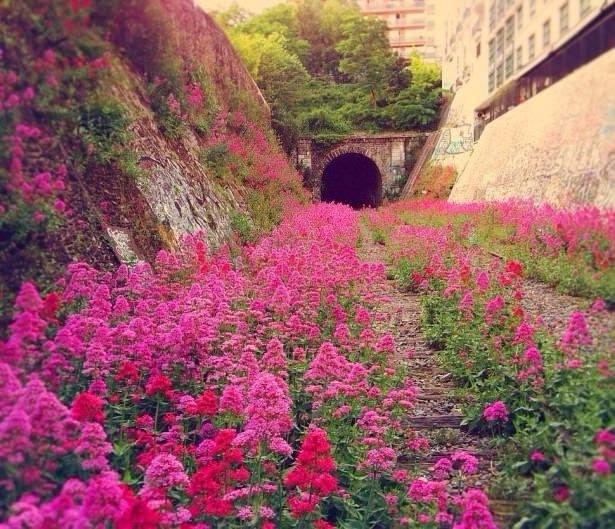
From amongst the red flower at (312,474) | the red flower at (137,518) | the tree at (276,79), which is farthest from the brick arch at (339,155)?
the red flower at (137,518)

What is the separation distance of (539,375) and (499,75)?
62.8ft

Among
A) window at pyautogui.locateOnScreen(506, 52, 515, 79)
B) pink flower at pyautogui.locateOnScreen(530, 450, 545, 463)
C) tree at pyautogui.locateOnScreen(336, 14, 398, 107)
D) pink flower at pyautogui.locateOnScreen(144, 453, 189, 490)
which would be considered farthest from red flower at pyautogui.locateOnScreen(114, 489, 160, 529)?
tree at pyautogui.locateOnScreen(336, 14, 398, 107)

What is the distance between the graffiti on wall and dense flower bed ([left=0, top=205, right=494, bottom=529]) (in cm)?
2260

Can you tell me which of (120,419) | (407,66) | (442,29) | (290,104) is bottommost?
(120,419)

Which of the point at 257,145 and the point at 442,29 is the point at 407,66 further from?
the point at 257,145

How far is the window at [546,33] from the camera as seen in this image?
43.8 ft

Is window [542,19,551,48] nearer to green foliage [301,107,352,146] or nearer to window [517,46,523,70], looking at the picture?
window [517,46,523,70]

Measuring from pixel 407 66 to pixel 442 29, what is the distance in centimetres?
1080

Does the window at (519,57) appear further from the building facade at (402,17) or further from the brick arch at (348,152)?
the building facade at (402,17)

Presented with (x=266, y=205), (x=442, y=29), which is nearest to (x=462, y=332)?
(x=266, y=205)

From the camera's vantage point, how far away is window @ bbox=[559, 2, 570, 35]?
11468mm

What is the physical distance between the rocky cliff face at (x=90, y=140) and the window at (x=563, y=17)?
711cm

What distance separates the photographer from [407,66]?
3528 centimetres

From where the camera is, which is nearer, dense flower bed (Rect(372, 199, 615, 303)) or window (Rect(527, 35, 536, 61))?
dense flower bed (Rect(372, 199, 615, 303))
